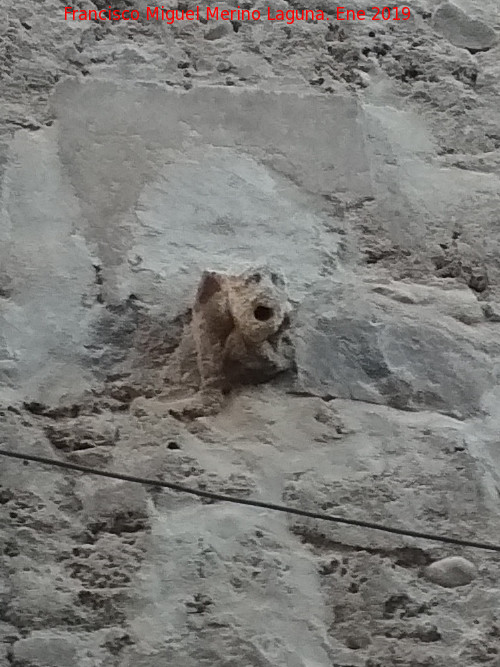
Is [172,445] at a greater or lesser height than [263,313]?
lesser

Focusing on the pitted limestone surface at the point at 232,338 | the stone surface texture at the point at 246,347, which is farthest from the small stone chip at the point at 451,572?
the pitted limestone surface at the point at 232,338

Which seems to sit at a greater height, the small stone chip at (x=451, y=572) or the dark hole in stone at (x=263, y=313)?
the dark hole in stone at (x=263, y=313)

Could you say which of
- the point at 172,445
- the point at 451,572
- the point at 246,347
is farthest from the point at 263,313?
the point at 451,572

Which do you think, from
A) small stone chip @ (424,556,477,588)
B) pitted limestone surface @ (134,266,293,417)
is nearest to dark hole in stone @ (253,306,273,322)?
pitted limestone surface @ (134,266,293,417)

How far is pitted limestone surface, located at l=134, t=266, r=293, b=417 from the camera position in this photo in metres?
1.37

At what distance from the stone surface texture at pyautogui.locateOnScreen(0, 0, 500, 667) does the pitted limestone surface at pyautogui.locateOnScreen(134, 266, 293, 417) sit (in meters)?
0.01

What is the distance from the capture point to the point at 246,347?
4.50 ft

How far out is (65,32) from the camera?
65.1 inches

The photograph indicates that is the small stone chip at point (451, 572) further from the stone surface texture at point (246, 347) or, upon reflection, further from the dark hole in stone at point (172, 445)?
the dark hole in stone at point (172, 445)

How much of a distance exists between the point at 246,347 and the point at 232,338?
2 centimetres

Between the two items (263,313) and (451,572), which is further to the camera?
(263,313)

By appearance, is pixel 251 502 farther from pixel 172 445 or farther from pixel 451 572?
pixel 451 572

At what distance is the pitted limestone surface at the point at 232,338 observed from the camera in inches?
53.7

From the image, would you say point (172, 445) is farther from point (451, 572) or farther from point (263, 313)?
point (451, 572)
